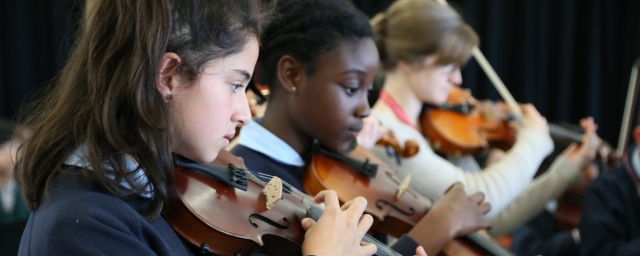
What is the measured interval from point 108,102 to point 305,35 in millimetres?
494

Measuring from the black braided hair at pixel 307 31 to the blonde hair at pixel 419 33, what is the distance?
0.52 metres

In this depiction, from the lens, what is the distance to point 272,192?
0.88 m

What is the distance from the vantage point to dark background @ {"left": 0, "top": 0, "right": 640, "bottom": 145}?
3361 millimetres

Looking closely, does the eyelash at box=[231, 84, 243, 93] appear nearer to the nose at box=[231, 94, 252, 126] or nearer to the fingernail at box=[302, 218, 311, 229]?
the nose at box=[231, 94, 252, 126]

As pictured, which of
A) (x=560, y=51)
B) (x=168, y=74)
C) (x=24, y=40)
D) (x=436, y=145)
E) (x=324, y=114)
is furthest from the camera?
(x=560, y=51)

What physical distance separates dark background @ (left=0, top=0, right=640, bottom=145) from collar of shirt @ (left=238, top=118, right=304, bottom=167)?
2.28m

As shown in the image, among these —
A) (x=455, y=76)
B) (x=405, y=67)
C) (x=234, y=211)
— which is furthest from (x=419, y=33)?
(x=234, y=211)

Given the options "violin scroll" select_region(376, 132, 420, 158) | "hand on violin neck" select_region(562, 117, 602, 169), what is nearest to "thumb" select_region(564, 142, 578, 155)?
"hand on violin neck" select_region(562, 117, 602, 169)

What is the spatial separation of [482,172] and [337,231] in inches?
38.9

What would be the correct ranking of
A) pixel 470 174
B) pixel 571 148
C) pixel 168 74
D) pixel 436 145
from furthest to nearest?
pixel 571 148 → pixel 436 145 → pixel 470 174 → pixel 168 74

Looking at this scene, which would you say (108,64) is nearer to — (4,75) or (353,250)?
(353,250)

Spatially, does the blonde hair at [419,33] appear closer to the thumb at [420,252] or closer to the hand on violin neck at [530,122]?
the hand on violin neck at [530,122]

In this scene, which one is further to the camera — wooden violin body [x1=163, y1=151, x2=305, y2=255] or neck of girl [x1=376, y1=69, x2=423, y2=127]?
neck of girl [x1=376, y1=69, x2=423, y2=127]

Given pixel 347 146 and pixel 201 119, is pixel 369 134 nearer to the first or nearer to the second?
pixel 347 146
